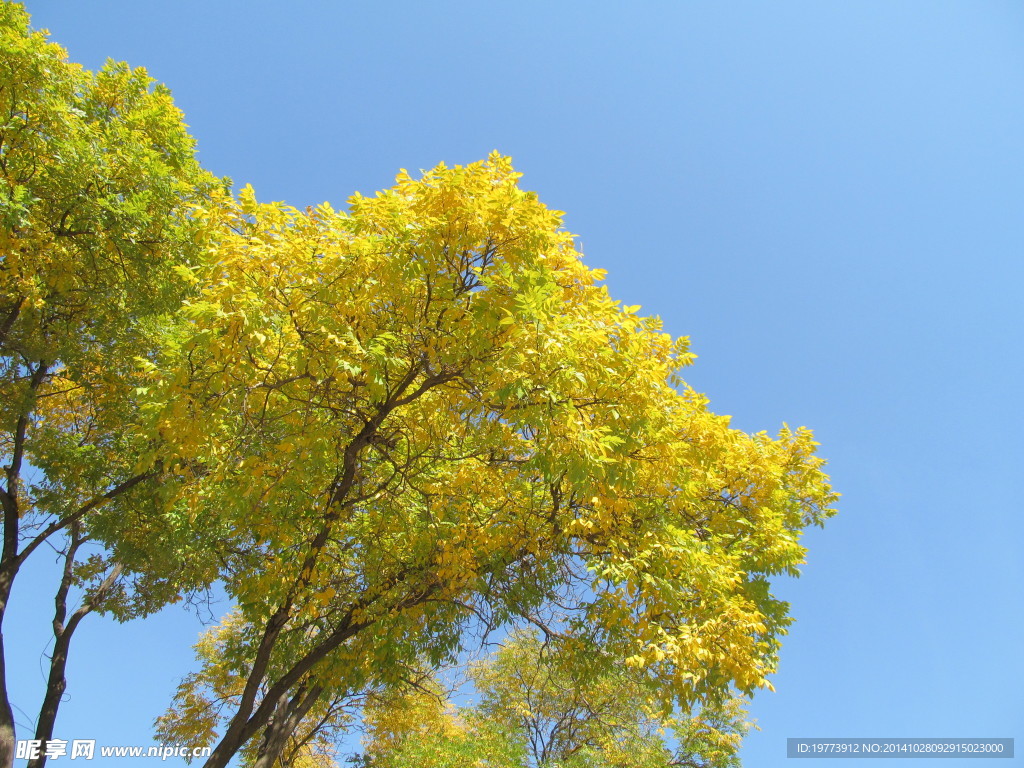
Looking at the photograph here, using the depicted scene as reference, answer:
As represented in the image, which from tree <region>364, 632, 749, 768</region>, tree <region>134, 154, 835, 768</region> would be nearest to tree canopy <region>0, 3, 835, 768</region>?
tree <region>134, 154, 835, 768</region>

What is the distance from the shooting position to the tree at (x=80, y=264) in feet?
19.4

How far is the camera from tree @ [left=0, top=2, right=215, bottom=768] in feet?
19.4

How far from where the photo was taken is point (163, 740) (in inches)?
460

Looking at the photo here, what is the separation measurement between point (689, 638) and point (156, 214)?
6.35 m

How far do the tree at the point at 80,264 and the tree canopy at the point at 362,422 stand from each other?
0.03 m

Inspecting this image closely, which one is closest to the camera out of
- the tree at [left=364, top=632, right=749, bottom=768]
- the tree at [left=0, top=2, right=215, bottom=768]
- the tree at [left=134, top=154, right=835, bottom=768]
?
the tree at [left=134, top=154, right=835, bottom=768]

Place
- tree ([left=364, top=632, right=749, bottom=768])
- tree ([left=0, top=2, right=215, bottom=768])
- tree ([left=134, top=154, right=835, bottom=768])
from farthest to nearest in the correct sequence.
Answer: tree ([left=364, top=632, right=749, bottom=768]), tree ([left=0, top=2, right=215, bottom=768]), tree ([left=134, top=154, right=835, bottom=768])

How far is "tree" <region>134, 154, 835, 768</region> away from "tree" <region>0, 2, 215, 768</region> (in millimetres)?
1153

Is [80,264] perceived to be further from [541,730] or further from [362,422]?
[541,730]

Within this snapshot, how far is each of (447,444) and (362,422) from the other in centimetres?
108

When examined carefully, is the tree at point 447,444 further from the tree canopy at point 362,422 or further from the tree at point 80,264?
the tree at point 80,264

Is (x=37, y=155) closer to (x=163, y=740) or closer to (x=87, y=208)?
(x=87, y=208)

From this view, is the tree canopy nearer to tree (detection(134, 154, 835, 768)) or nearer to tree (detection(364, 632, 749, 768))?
tree (detection(134, 154, 835, 768))

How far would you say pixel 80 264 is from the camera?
6719mm
